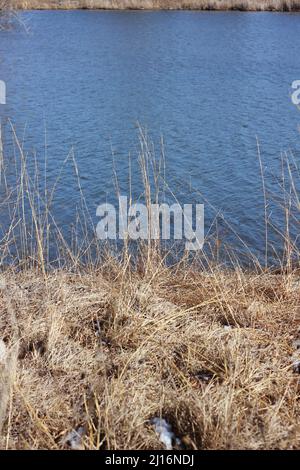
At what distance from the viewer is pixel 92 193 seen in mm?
6164

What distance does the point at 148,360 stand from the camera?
2.54 metres

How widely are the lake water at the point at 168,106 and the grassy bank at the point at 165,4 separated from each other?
13.6 feet

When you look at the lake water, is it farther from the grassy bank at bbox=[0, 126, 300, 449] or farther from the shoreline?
the shoreline

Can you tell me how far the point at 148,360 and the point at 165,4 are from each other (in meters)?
19.7

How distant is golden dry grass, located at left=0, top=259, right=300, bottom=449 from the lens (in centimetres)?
211

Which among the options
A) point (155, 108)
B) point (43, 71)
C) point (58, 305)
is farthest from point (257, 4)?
point (58, 305)

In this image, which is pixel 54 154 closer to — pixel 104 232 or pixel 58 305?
pixel 104 232

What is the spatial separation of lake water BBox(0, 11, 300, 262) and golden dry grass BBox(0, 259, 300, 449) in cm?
188

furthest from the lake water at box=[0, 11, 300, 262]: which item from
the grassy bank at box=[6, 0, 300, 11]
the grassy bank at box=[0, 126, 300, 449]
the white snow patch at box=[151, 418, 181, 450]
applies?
the grassy bank at box=[6, 0, 300, 11]

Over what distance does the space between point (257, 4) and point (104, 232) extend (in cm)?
1680

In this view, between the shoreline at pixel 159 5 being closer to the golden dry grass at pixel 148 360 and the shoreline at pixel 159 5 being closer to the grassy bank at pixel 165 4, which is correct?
the grassy bank at pixel 165 4

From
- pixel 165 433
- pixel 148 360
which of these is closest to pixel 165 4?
pixel 148 360

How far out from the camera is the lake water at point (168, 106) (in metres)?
6.30

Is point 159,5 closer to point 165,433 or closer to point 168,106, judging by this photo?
point 168,106
